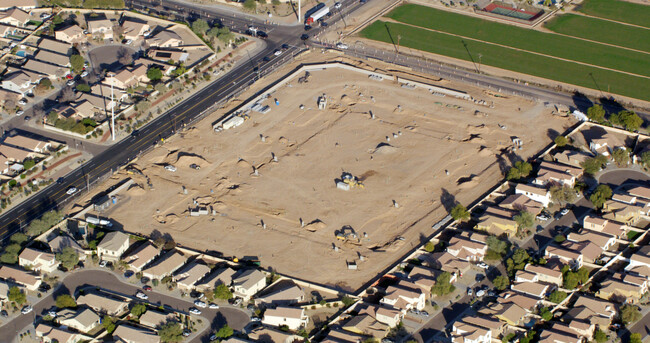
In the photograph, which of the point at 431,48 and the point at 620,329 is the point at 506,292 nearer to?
the point at 620,329

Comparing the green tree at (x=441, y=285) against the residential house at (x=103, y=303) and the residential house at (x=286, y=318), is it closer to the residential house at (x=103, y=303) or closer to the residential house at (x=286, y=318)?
the residential house at (x=286, y=318)

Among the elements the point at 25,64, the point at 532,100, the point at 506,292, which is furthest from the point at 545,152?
the point at 25,64

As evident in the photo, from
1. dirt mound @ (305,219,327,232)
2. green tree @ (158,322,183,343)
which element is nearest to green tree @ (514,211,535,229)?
dirt mound @ (305,219,327,232)

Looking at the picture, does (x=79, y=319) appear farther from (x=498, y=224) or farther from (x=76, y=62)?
(x=76, y=62)

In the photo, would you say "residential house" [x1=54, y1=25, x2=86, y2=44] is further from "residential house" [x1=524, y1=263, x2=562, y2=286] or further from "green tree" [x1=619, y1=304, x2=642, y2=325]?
"green tree" [x1=619, y1=304, x2=642, y2=325]

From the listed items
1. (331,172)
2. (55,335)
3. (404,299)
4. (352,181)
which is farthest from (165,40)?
(404,299)
